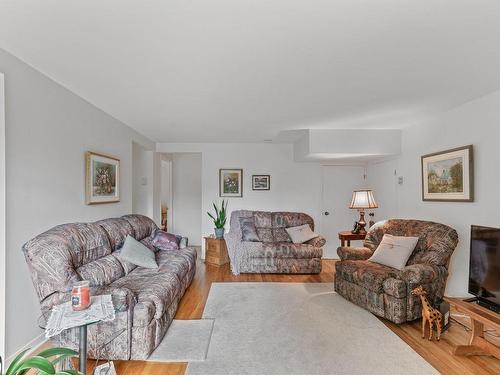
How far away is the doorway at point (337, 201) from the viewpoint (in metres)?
5.45

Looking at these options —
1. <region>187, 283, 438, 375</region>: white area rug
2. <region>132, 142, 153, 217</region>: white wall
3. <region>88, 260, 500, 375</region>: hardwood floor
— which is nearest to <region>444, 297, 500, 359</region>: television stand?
<region>88, 260, 500, 375</region>: hardwood floor

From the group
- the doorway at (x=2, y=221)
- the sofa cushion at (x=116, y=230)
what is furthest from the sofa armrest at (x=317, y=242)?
the doorway at (x=2, y=221)

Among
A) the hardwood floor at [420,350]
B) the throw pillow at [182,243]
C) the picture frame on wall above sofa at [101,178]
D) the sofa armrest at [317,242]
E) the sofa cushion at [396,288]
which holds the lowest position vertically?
the hardwood floor at [420,350]

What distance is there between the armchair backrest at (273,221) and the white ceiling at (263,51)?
93.3 inches

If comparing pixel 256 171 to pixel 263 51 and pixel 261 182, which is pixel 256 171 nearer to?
pixel 261 182

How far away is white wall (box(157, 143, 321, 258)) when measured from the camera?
18.2 feet

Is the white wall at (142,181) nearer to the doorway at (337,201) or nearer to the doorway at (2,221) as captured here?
the doorway at (2,221)

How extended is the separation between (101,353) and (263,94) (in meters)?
2.69

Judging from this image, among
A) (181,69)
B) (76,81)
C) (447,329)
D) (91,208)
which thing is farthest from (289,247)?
(76,81)

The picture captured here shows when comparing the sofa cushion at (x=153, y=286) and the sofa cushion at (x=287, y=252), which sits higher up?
the sofa cushion at (x=153, y=286)

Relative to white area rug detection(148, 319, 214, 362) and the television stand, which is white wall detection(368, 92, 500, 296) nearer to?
the television stand

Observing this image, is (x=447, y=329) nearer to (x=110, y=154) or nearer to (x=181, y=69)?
(x=181, y=69)

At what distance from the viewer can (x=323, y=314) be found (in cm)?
294


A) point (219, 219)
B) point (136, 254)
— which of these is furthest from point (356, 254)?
point (136, 254)
